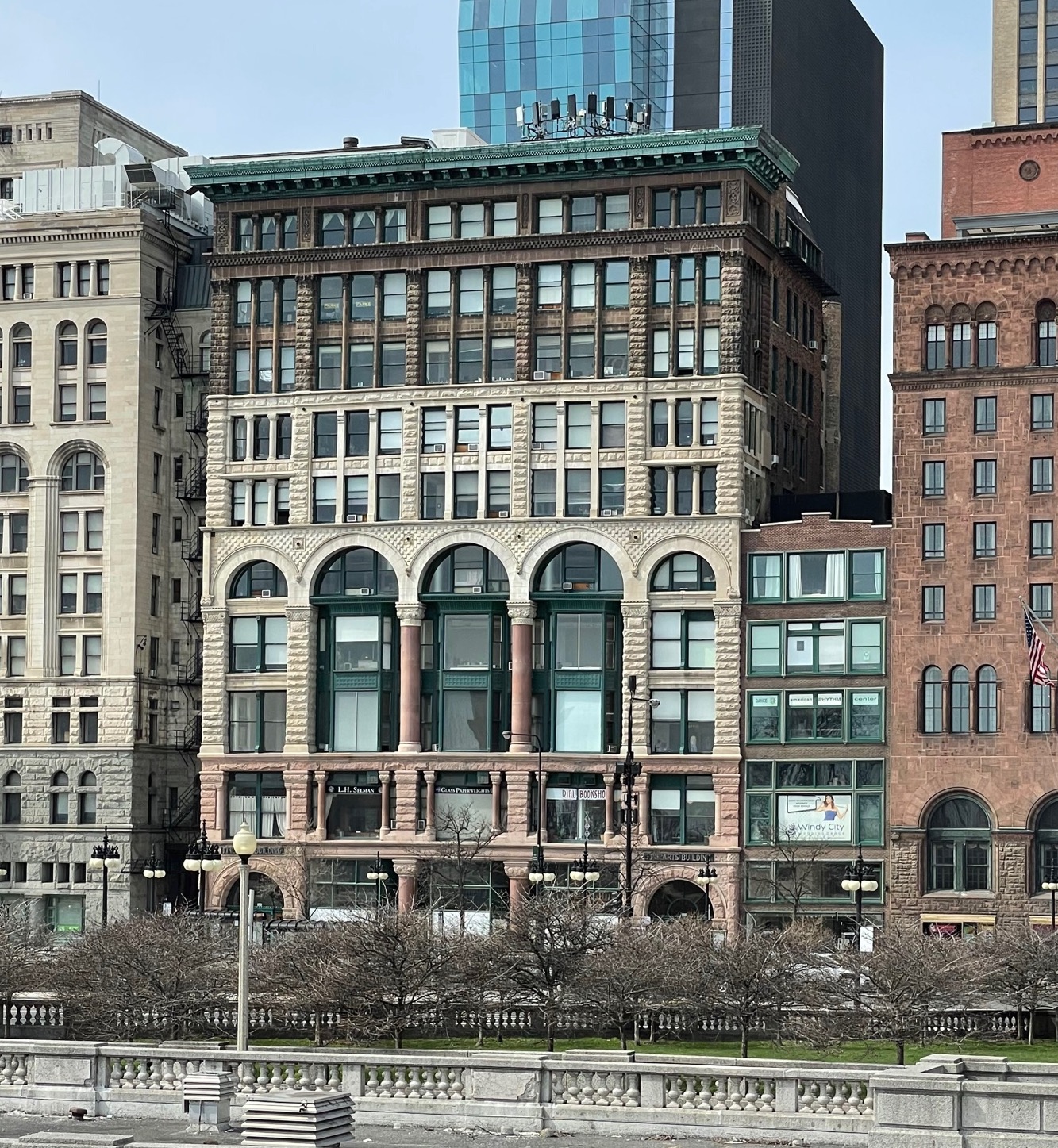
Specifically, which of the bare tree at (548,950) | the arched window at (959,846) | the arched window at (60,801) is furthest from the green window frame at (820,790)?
the bare tree at (548,950)

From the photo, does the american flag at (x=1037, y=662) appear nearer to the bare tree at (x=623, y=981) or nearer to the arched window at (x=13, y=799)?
the bare tree at (x=623, y=981)

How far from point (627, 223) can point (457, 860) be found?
102 feet

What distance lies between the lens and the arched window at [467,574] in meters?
118

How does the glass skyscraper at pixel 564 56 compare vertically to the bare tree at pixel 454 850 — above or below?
above

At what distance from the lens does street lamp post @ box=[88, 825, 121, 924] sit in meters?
101

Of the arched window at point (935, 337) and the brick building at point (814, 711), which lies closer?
the brick building at point (814, 711)

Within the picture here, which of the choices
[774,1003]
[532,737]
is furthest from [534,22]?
[774,1003]

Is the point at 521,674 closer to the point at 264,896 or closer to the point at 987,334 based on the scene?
the point at 264,896

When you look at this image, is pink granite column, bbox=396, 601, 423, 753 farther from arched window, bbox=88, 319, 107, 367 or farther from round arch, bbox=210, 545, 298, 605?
arched window, bbox=88, 319, 107, 367

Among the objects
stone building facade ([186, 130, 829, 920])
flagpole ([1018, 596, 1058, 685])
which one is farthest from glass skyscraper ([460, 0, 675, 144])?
flagpole ([1018, 596, 1058, 685])

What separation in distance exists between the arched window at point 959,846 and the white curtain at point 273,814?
3096cm

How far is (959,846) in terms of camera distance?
110 metres

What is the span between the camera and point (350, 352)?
12200cm

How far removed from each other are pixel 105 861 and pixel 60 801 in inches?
935
